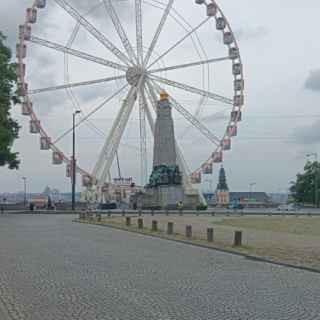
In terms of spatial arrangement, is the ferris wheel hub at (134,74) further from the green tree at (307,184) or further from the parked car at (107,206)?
the green tree at (307,184)

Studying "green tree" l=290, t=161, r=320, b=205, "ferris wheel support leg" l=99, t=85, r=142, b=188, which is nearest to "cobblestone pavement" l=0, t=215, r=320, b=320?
"ferris wheel support leg" l=99, t=85, r=142, b=188

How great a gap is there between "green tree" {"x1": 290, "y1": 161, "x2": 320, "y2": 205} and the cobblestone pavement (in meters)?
110

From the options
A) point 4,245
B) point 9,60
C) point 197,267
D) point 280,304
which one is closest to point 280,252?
point 197,267

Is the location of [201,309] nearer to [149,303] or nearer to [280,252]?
[149,303]

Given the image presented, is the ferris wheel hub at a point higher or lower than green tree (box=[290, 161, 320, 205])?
higher

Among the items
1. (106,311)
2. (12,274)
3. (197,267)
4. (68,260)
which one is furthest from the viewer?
(68,260)

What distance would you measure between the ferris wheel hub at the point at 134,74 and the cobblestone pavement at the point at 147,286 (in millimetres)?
43497

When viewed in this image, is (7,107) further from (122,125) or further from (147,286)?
(147,286)

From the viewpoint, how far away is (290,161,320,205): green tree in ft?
432

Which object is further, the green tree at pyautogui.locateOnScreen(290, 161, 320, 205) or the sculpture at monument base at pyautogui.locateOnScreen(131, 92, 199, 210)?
the green tree at pyautogui.locateOnScreen(290, 161, 320, 205)

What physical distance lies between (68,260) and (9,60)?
43.2 m

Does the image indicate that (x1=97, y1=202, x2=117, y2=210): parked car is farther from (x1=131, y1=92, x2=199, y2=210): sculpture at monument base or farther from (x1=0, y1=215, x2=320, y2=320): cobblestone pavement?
(x1=0, y1=215, x2=320, y2=320): cobblestone pavement

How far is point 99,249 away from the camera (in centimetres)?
2453

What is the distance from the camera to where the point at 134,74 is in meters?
66.9
